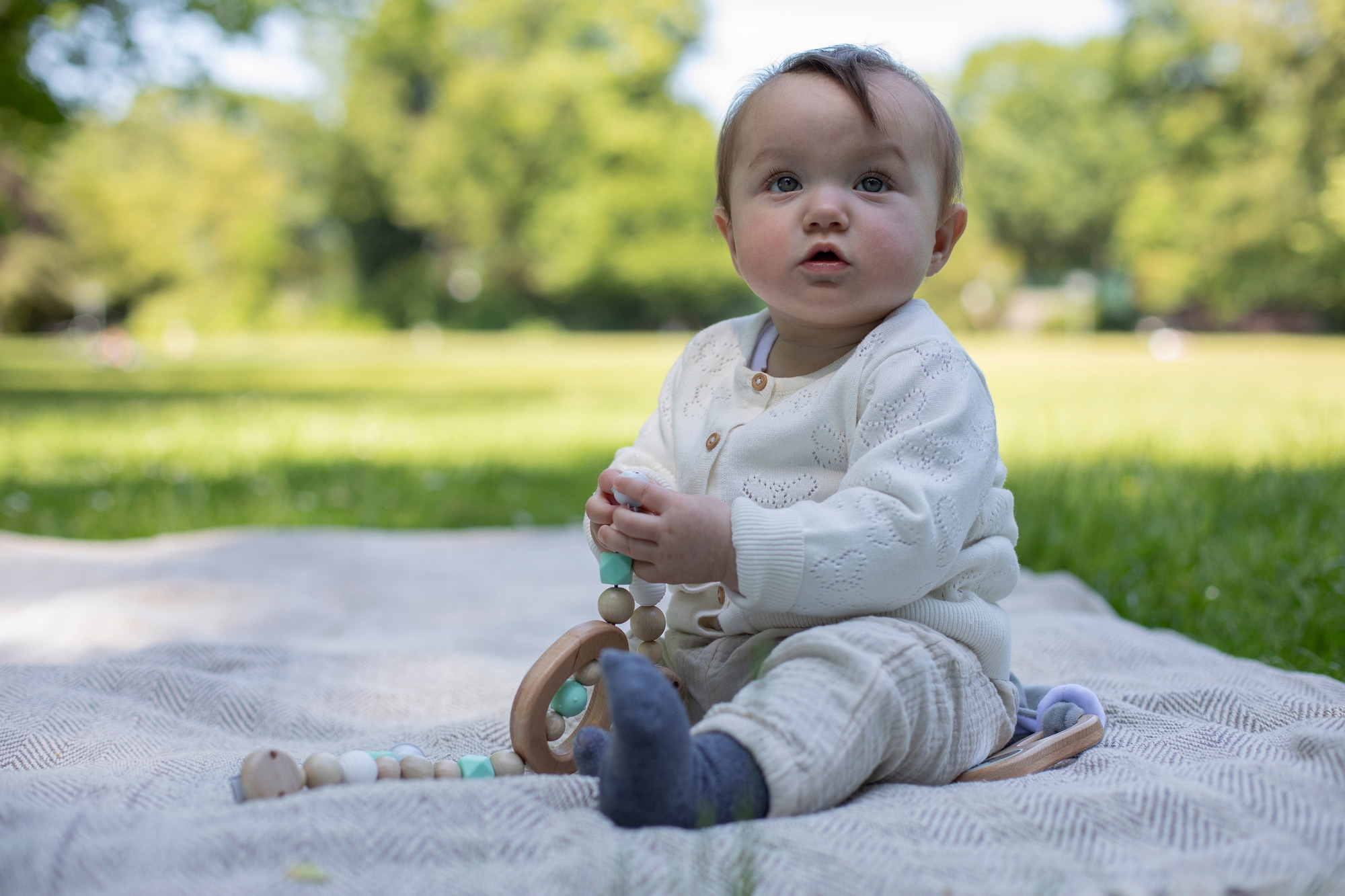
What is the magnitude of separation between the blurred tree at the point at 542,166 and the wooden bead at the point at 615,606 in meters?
27.5

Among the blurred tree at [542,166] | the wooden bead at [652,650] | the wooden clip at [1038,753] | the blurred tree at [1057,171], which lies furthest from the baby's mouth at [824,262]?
the blurred tree at [1057,171]

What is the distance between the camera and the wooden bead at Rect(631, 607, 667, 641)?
1540 millimetres

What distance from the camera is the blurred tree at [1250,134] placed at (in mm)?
16359

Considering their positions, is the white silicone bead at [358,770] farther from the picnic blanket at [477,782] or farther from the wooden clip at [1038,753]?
the wooden clip at [1038,753]

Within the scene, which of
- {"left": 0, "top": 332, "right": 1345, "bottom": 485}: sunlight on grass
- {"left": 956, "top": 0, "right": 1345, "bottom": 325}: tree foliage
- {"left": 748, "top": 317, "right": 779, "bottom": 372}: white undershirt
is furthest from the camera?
{"left": 956, "top": 0, "right": 1345, "bottom": 325}: tree foliage

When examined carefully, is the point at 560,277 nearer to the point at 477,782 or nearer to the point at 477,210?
the point at 477,210

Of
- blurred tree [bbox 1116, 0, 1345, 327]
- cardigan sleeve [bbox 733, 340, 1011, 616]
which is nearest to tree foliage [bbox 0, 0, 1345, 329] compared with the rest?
blurred tree [bbox 1116, 0, 1345, 327]

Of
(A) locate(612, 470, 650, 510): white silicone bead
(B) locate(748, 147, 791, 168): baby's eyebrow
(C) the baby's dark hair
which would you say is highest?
(C) the baby's dark hair

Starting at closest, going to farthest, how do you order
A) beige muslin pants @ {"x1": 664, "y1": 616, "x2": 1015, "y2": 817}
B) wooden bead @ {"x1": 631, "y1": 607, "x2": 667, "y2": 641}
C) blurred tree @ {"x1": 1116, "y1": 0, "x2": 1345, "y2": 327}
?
beige muslin pants @ {"x1": 664, "y1": 616, "x2": 1015, "y2": 817} → wooden bead @ {"x1": 631, "y1": 607, "x2": 667, "y2": 641} → blurred tree @ {"x1": 1116, "y1": 0, "x2": 1345, "y2": 327}

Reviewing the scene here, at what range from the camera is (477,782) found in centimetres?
121

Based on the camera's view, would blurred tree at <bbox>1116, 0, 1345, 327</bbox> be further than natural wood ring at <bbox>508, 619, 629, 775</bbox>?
Yes

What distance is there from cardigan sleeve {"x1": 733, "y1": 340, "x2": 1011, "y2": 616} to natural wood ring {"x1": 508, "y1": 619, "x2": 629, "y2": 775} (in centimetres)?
23

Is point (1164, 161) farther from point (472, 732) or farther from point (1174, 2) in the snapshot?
point (472, 732)

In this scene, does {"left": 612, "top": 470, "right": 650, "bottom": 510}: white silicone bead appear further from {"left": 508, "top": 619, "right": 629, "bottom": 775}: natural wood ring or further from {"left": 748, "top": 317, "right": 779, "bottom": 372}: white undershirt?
{"left": 748, "top": 317, "right": 779, "bottom": 372}: white undershirt
